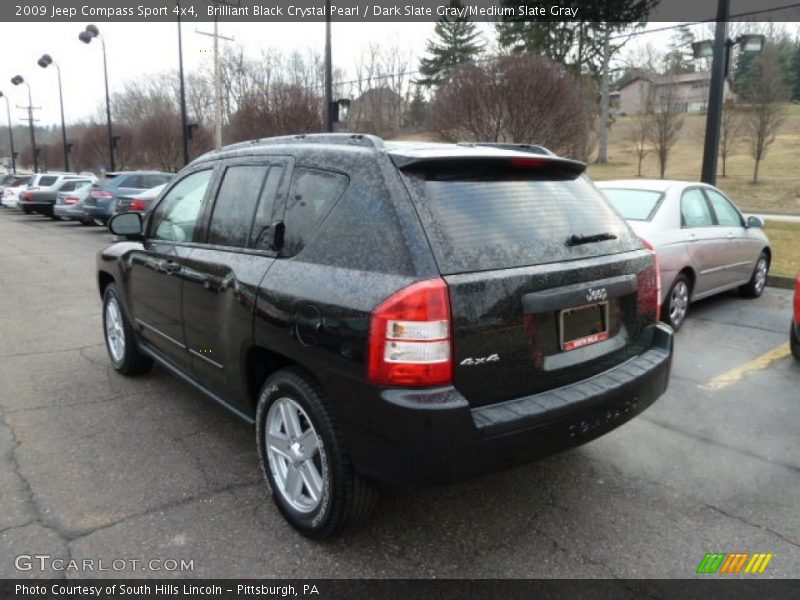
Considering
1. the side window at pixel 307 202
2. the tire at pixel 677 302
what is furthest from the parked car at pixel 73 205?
the side window at pixel 307 202

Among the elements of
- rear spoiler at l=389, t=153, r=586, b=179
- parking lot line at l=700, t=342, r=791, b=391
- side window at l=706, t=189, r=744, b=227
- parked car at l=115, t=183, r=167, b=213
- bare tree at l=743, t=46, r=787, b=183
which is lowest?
parking lot line at l=700, t=342, r=791, b=391

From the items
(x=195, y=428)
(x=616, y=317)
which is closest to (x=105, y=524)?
(x=195, y=428)

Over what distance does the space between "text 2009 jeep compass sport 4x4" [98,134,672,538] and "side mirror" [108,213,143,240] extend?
3.70 ft

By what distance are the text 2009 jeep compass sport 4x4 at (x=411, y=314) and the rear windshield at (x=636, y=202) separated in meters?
2.95

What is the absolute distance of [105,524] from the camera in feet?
9.43

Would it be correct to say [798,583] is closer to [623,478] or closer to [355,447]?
[623,478]

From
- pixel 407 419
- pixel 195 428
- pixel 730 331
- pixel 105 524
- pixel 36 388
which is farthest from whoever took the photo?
pixel 730 331

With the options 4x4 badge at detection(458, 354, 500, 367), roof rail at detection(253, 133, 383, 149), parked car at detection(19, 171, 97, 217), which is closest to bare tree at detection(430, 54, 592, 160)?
roof rail at detection(253, 133, 383, 149)

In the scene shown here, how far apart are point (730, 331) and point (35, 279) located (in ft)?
32.2

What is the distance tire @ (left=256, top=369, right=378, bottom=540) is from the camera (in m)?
2.56

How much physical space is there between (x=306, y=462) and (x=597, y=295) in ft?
5.01

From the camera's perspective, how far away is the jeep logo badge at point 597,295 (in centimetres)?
280

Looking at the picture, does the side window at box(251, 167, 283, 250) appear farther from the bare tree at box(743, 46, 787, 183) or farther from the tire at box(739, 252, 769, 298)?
the bare tree at box(743, 46, 787, 183)

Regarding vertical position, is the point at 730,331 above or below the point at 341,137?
below
